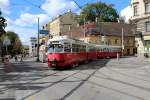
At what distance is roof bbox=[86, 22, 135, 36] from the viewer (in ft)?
316

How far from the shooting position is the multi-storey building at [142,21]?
63625 mm

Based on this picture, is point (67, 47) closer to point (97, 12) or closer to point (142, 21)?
point (142, 21)

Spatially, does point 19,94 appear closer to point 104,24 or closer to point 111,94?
point 111,94

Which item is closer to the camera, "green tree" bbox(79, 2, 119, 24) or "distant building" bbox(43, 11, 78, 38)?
"green tree" bbox(79, 2, 119, 24)

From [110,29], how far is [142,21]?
37.1 metres

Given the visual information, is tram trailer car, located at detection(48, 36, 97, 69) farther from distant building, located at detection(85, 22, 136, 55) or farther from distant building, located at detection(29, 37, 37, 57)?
distant building, located at detection(85, 22, 136, 55)

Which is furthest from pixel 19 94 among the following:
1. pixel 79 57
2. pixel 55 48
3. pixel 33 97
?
pixel 79 57

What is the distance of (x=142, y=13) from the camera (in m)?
64.2

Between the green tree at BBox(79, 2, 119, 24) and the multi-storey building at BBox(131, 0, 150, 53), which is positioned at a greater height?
the green tree at BBox(79, 2, 119, 24)

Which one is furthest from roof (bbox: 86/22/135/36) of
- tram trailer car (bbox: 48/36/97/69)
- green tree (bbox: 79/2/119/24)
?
tram trailer car (bbox: 48/36/97/69)

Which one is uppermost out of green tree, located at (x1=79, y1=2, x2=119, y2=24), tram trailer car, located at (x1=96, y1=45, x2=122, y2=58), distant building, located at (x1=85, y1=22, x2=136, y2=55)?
green tree, located at (x1=79, y1=2, x2=119, y2=24)

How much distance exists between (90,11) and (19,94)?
323 feet

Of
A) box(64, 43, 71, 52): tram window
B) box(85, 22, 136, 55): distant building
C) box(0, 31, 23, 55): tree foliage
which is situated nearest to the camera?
box(64, 43, 71, 52): tram window

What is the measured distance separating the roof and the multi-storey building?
93.8ft
